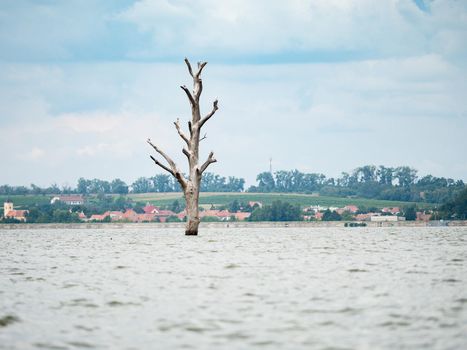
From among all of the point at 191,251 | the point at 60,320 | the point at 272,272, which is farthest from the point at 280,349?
the point at 191,251

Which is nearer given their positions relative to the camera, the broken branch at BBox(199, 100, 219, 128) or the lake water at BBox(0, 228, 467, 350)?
the lake water at BBox(0, 228, 467, 350)

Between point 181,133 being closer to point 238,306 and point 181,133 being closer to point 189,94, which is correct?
point 189,94

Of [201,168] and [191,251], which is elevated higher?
[201,168]

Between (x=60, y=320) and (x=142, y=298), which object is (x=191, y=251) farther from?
(x=60, y=320)

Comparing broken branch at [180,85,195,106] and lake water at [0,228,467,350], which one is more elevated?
broken branch at [180,85,195,106]

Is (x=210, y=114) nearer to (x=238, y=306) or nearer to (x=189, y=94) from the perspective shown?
(x=189, y=94)

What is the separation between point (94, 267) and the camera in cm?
3212

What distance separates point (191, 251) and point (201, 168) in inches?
619

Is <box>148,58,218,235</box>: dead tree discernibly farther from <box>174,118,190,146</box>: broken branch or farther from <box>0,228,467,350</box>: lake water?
<box>0,228,467,350</box>: lake water

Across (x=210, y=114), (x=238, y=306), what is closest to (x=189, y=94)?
(x=210, y=114)

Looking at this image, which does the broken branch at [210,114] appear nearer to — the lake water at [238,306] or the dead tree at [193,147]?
the dead tree at [193,147]

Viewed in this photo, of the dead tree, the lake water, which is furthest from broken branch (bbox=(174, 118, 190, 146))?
the lake water

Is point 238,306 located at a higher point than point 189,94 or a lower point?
lower

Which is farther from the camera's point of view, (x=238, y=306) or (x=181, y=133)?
(x=181, y=133)
